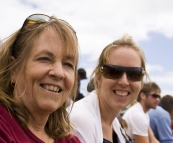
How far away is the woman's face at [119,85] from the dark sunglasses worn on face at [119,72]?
0.09 feet

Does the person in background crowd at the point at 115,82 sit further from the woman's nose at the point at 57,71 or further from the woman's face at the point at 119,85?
the woman's nose at the point at 57,71

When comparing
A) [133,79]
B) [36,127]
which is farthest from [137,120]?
[36,127]

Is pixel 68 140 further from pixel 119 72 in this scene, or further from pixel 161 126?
pixel 161 126

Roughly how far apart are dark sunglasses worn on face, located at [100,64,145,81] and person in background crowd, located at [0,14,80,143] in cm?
102

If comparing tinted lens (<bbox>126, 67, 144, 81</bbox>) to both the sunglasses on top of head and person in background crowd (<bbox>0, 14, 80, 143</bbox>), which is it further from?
the sunglasses on top of head

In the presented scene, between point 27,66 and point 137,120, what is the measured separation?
285 cm

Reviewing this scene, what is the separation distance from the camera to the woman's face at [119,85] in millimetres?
2842

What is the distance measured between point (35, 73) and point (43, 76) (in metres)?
0.05

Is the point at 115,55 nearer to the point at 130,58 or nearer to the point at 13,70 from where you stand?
the point at 130,58

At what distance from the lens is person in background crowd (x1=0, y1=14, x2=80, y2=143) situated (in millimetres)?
1656

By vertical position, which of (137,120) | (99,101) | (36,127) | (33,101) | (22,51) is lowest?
(137,120)

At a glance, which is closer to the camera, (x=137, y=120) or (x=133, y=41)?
(x=133, y=41)

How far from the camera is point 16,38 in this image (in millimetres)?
1819

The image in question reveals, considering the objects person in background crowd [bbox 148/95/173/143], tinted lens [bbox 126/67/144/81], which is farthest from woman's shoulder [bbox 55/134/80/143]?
person in background crowd [bbox 148/95/173/143]
